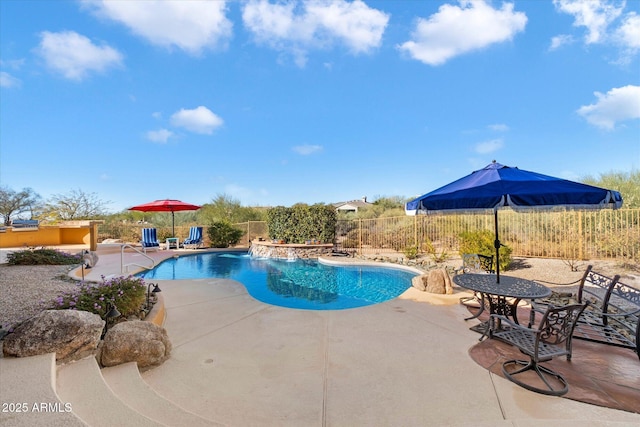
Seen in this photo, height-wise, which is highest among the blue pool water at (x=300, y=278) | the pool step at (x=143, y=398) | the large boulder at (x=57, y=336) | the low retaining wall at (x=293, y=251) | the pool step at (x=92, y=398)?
the large boulder at (x=57, y=336)

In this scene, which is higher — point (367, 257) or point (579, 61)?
point (579, 61)

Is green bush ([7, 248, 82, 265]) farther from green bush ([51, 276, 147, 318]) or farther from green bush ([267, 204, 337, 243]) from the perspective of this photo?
green bush ([267, 204, 337, 243])

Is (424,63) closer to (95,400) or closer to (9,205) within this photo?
(95,400)

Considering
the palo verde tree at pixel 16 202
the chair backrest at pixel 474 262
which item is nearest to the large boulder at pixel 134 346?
the chair backrest at pixel 474 262

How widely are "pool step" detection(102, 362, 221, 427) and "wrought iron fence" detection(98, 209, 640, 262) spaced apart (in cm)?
593

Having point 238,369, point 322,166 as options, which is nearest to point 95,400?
point 238,369

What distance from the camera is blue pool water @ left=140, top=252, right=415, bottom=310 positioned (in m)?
7.10

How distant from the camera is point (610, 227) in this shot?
339 inches

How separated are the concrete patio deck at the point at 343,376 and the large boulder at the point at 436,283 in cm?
98

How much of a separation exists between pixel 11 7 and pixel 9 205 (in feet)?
75.1

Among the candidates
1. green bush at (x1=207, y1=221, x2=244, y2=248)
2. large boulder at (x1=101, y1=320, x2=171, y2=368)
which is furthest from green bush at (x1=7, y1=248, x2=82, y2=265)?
green bush at (x1=207, y1=221, x2=244, y2=248)

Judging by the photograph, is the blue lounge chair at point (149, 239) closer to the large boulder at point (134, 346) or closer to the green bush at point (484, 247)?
the large boulder at point (134, 346)

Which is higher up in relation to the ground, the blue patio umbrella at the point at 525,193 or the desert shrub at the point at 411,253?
the blue patio umbrella at the point at 525,193

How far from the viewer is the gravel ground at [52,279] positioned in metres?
4.15
